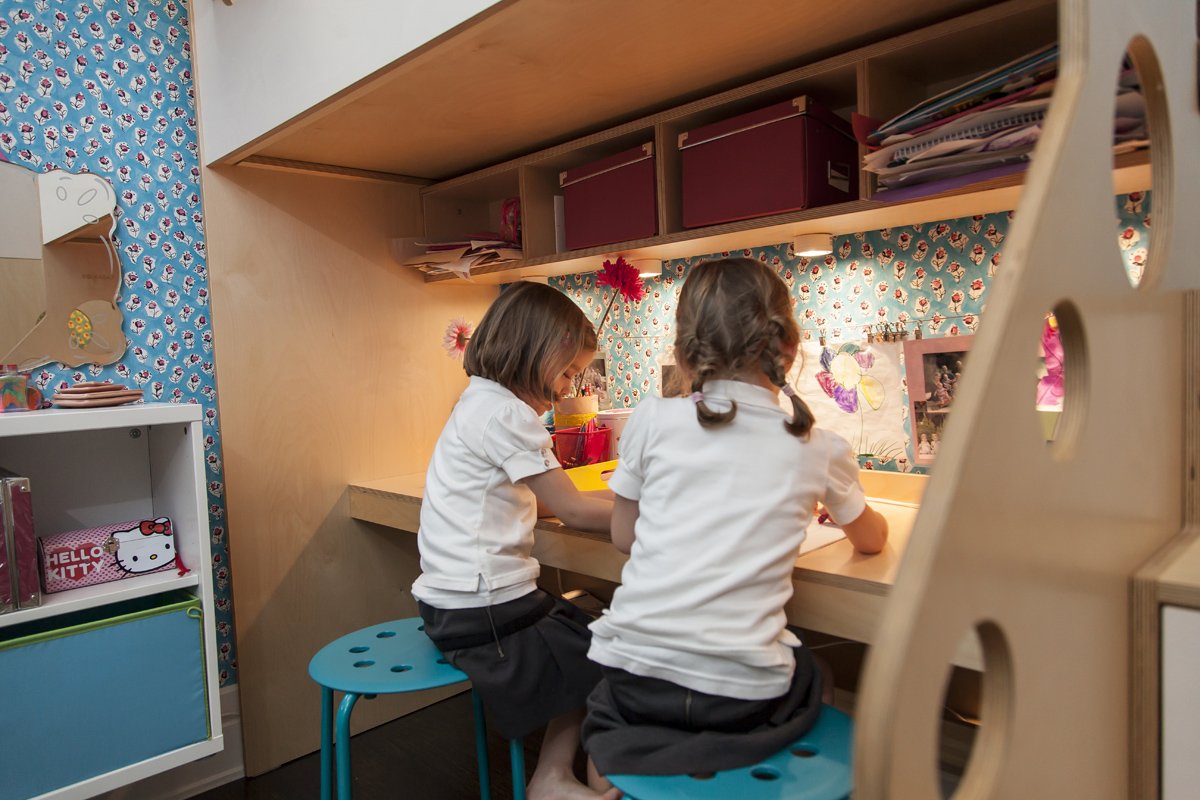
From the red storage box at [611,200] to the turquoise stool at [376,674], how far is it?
Answer: 1.02 meters

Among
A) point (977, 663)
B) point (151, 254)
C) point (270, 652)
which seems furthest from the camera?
point (270, 652)

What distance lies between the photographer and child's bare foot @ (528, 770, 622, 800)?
144cm

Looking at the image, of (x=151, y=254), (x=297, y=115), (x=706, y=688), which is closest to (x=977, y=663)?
(x=706, y=688)

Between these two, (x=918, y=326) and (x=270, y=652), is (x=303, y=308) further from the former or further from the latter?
(x=918, y=326)

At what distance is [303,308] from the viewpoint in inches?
90.6

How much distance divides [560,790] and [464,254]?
4.84 feet

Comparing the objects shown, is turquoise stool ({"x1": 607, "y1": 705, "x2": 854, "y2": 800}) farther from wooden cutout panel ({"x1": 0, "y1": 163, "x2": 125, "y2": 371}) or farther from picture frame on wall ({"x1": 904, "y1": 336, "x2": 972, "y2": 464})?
wooden cutout panel ({"x1": 0, "y1": 163, "x2": 125, "y2": 371})

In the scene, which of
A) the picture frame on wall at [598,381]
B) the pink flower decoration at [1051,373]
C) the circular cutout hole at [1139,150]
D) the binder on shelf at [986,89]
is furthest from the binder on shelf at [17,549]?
the pink flower decoration at [1051,373]

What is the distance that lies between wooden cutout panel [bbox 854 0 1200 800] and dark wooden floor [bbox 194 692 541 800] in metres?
1.50

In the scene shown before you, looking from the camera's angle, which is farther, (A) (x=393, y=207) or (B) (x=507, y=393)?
(A) (x=393, y=207)

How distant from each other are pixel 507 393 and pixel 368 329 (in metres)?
1.01

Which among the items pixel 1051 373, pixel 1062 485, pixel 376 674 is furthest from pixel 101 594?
pixel 1051 373

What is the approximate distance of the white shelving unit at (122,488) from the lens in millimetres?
1674

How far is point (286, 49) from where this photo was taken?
1762mm
